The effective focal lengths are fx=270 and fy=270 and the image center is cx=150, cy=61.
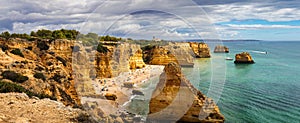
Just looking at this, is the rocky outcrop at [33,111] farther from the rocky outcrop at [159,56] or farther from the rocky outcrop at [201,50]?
the rocky outcrop at [201,50]

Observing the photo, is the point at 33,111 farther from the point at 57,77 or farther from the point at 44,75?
the point at 57,77

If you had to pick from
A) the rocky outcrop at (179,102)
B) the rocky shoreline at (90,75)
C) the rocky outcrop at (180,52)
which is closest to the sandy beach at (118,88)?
the rocky shoreline at (90,75)

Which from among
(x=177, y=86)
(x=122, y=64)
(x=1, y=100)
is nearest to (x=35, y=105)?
(x=1, y=100)

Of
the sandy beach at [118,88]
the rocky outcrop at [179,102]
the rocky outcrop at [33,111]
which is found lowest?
the sandy beach at [118,88]

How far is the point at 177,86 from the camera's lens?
18031 mm

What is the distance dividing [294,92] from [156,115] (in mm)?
19186

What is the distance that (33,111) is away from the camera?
9836 millimetres

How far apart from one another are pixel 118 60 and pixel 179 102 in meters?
28.0

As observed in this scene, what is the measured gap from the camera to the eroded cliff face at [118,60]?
37125 millimetres

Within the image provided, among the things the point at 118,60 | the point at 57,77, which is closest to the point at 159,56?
the point at 118,60

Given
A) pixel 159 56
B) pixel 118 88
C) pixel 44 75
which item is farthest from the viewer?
pixel 159 56

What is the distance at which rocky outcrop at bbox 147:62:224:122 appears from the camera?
703 inches

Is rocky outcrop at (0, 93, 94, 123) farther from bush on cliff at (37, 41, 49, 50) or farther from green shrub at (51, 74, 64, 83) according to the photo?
bush on cliff at (37, 41, 49, 50)

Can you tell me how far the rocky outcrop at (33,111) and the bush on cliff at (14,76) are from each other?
8.06ft
